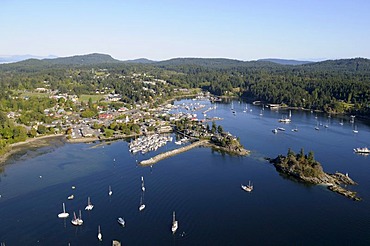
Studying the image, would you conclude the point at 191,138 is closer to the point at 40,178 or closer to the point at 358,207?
the point at 40,178

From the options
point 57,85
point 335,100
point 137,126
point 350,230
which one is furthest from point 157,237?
point 57,85

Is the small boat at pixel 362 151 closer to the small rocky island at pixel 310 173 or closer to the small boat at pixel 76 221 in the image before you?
the small rocky island at pixel 310 173

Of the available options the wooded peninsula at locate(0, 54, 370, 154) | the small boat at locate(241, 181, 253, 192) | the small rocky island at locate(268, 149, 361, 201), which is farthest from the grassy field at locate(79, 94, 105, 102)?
the small boat at locate(241, 181, 253, 192)

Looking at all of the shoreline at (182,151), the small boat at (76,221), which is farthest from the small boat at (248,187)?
the small boat at (76,221)

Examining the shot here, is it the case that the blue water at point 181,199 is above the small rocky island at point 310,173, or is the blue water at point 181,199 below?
below

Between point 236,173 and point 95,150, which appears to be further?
point 95,150

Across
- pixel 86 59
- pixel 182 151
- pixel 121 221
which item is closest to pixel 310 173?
pixel 182 151

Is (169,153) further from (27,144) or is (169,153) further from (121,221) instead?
(27,144)
